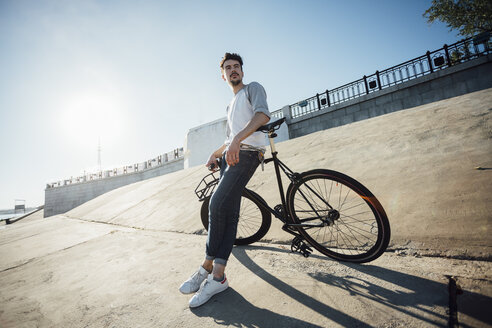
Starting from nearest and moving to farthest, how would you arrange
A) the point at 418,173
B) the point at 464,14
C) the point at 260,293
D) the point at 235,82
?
1. the point at 260,293
2. the point at 235,82
3. the point at 418,173
4. the point at 464,14

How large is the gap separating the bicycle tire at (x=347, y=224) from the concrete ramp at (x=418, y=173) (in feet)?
0.76

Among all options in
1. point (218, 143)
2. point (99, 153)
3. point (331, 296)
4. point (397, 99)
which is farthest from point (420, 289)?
point (99, 153)

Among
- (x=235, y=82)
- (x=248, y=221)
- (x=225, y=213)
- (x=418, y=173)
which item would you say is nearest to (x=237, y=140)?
(x=225, y=213)

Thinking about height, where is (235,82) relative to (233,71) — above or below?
below

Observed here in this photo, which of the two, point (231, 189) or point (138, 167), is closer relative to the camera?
point (231, 189)

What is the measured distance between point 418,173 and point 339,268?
5.20 ft

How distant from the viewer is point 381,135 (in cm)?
337

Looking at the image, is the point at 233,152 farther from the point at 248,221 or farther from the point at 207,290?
the point at 248,221

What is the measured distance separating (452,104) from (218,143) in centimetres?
1286

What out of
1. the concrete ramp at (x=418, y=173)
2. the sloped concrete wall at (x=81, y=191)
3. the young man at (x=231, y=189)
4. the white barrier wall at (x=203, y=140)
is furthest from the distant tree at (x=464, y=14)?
the sloped concrete wall at (x=81, y=191)

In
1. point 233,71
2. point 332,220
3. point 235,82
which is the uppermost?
point 233,71

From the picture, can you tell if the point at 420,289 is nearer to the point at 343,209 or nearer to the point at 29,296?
the point at 343,209

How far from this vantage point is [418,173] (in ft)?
7.44

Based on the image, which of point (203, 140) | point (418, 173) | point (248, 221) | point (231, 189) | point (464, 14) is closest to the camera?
point (231, 189)
